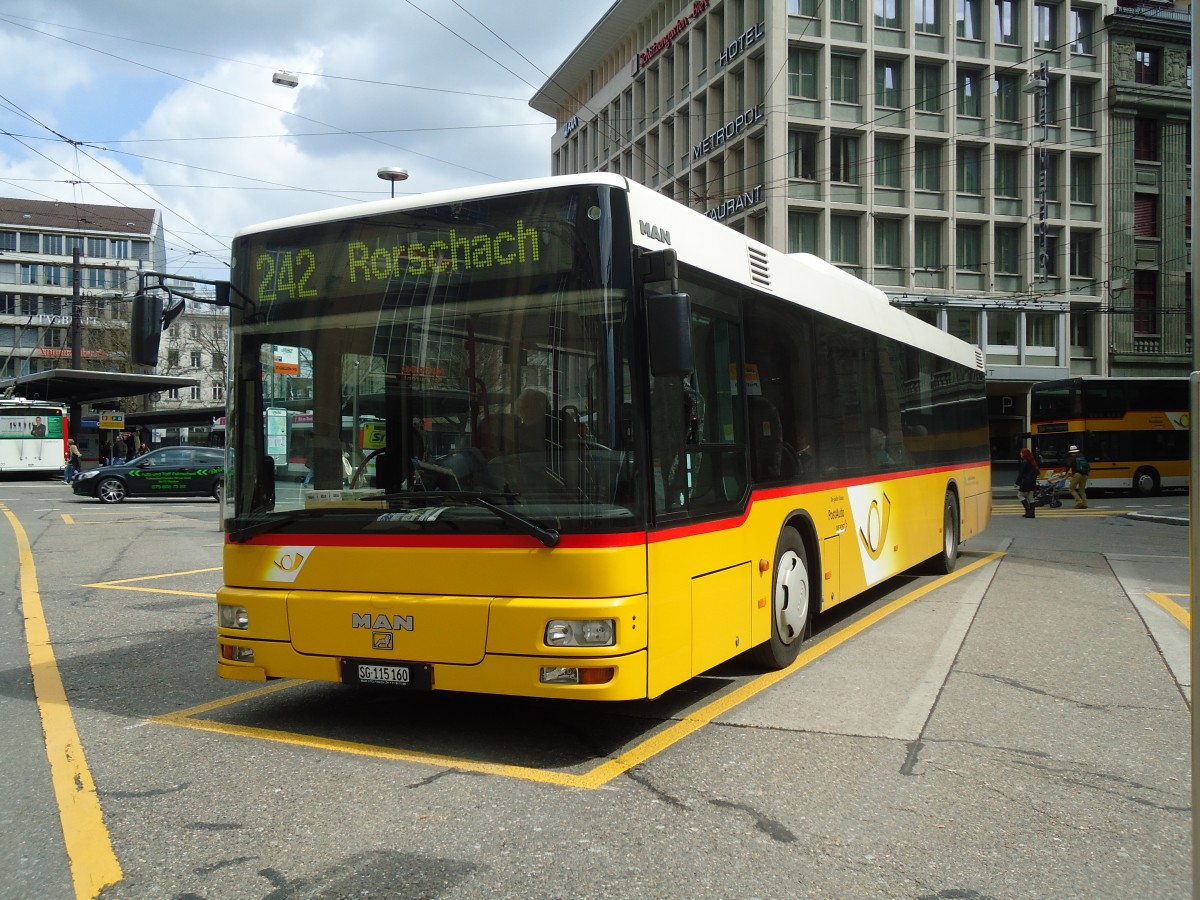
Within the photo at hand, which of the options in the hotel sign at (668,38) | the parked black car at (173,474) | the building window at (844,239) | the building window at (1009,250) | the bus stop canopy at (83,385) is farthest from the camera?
the hotel sign at (668,38)

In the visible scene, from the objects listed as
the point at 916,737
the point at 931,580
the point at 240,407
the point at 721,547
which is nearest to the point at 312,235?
the point at 240,407

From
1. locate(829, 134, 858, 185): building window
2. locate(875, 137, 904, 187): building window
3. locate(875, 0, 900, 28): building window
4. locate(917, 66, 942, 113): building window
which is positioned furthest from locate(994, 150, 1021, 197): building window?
locate(875, 0, 900, 28): building window

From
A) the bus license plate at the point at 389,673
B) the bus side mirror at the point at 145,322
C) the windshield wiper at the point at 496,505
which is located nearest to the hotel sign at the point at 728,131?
the bus side mirror at the point at 145,322

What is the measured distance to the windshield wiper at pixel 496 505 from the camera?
502 cm

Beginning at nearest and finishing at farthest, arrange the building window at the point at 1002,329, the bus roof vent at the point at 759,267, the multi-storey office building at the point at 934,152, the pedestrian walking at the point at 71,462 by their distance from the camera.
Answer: the bus roof vent at the point at 759,267, the pedestrian walking at the point at 71,462, the multi-storey office building at the point at 934,152, the building window at the point at 1002,329

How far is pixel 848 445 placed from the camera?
8.84 meters

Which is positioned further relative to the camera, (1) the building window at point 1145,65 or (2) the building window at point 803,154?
(1) the building window at point 1145,65

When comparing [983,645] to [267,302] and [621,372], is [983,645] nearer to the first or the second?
[621,372]

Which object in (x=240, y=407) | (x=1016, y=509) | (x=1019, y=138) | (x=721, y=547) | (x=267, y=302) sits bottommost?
(x=1016, y=509)

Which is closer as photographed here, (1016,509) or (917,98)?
(1016,509)

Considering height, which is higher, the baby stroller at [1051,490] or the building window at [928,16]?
the building window at [928,16]

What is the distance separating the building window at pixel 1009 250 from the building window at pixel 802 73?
10317mm

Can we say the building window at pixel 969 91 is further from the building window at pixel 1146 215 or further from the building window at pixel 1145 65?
the building window at pixel 1146 215

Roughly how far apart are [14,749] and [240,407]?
2.06 meters
